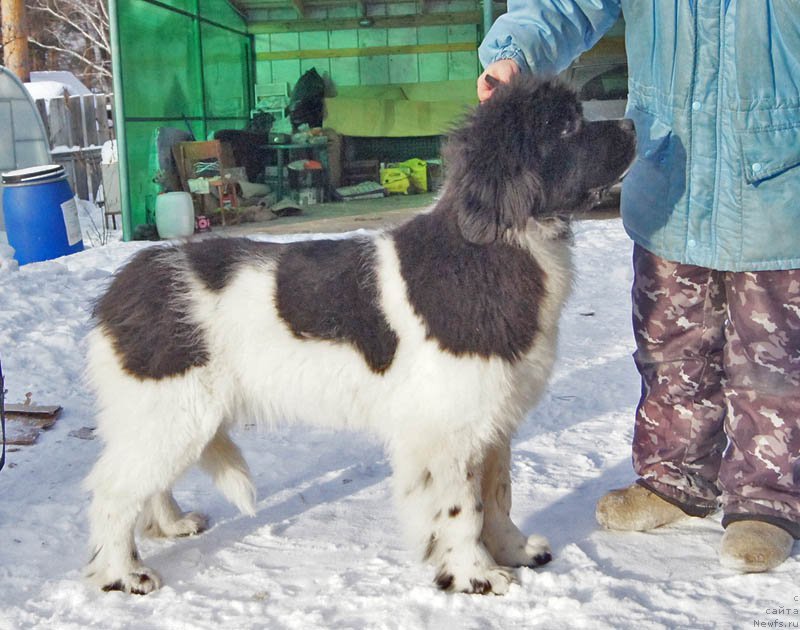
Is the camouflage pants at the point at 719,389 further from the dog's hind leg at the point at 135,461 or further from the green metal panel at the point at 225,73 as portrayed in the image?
the green metal panel at the point at 225,73

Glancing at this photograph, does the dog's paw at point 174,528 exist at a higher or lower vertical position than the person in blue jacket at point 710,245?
lower

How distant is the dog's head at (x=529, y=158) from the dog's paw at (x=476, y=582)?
112 cm

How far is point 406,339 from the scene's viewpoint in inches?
114

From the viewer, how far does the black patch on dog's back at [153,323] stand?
2.96 m

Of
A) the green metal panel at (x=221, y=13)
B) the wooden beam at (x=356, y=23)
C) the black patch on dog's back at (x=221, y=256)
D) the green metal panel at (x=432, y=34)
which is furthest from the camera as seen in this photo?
the green metal panel at (x=432, y=34)

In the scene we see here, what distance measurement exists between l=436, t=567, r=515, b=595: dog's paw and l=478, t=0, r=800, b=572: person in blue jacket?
26.8 inches

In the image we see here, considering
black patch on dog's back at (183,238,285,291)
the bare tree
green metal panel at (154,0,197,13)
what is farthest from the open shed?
the bare tree

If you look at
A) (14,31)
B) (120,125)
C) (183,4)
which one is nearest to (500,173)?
(120,125)

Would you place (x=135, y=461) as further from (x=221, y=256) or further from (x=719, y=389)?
(x=719, y=389)

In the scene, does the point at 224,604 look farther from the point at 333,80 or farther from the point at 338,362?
the point at 333,80

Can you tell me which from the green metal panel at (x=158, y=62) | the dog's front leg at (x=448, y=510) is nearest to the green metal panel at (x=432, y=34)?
the green metal panel at (x=158, y=62)

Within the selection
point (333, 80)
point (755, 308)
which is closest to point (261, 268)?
point (755, 308)

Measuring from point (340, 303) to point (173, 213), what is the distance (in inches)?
290

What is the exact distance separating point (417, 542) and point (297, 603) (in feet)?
1.47
